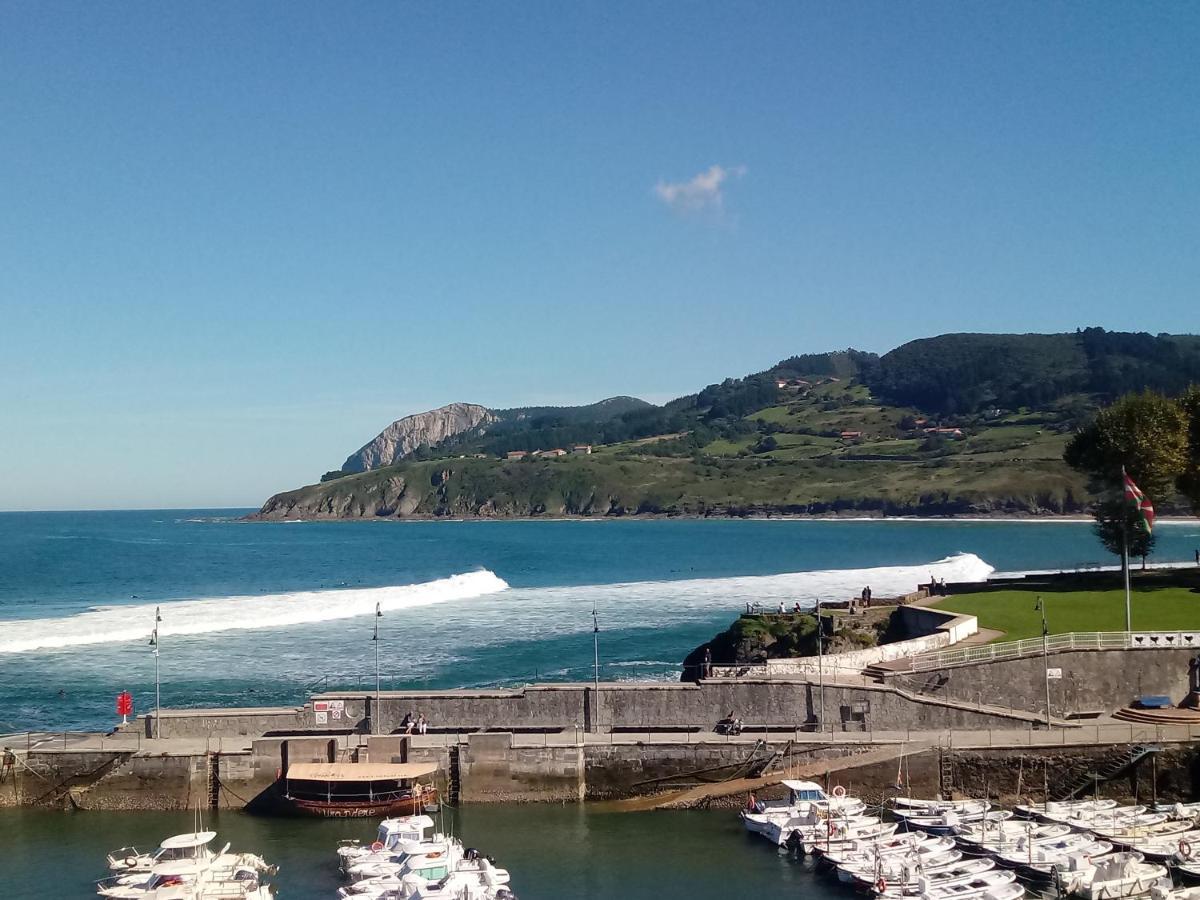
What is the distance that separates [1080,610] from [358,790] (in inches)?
1074

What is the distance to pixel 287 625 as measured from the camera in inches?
2857

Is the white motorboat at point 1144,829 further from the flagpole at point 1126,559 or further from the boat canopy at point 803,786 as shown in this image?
the flagpole at point 1126,559

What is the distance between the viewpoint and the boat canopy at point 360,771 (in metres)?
31.2

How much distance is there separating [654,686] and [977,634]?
13.3 meters

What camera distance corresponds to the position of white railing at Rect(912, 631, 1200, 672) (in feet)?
117

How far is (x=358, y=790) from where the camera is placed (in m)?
31.4

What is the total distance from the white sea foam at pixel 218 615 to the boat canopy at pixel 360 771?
22105mm

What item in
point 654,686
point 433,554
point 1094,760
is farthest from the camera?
point 433,554

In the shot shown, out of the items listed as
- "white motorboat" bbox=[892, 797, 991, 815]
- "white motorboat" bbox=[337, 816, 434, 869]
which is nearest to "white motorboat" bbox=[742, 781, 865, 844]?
"white motorboat" bbox=[892, 797, 991, 815]

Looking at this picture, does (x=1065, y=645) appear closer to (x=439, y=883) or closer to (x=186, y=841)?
(x=439, y=883)

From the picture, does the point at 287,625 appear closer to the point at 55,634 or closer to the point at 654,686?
the point at 55,634

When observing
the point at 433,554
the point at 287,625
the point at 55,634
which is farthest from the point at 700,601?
the point at 433,554

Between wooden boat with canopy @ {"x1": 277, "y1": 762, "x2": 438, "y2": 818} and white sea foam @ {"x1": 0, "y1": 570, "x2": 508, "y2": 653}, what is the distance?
22309 mm

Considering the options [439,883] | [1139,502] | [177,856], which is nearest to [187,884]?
[177,856]
